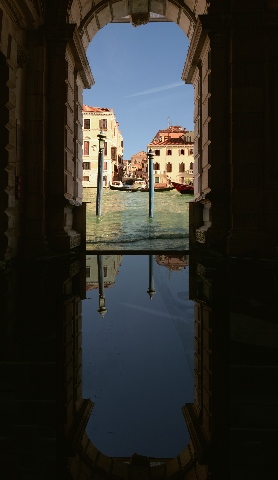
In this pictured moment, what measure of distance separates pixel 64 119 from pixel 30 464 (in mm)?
8007

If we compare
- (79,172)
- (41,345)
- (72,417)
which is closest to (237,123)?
(79,172)

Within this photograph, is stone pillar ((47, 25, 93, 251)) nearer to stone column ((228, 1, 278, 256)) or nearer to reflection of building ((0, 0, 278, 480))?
reflection of building ((0, 0, 278, 480))

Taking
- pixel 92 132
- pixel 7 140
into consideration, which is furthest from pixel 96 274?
pixel 92 132

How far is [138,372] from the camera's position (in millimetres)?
1963

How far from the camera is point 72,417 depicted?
1551mm

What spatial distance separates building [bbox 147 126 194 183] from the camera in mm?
57438

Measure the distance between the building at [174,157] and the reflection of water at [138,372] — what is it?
5466 centimetres

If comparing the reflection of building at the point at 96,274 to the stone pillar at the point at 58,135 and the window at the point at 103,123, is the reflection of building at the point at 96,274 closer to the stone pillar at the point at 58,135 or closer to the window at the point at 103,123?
the stone pillar at the point at 58,135

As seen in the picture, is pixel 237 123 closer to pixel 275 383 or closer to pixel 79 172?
pixel 79 172

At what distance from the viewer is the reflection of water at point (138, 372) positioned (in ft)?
4.60

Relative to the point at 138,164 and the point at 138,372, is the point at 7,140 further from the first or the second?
the point at 138,164

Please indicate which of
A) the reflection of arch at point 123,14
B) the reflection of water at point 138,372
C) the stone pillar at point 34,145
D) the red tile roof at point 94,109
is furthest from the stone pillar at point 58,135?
the red tile roof at point 94,109

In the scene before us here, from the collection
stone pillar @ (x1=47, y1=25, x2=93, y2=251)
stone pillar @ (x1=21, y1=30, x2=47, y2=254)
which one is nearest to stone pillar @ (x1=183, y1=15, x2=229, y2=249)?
stone pillar @ (x1=47, y1=25, x2=93, y2=251)

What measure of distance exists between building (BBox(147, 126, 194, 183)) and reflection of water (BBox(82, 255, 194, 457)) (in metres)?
54.7
